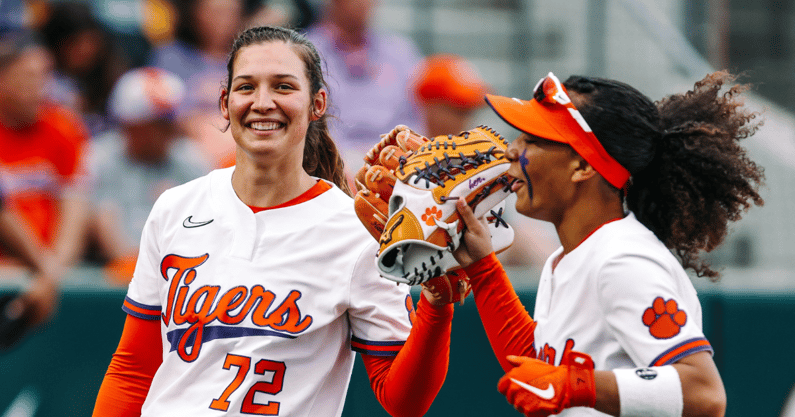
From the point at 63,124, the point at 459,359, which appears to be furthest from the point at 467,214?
the point at 63,124

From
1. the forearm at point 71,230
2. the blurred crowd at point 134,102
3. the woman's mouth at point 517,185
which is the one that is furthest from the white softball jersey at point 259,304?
the forearm at point 71,230

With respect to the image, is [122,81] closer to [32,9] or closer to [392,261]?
[32,9]

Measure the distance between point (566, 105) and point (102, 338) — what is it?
10.7 feet

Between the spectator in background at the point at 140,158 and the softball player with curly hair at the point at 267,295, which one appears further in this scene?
the spectator in background at the point at 140,158

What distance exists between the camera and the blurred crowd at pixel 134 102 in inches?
187

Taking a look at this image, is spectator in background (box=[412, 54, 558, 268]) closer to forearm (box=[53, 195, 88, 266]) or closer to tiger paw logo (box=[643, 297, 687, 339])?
forearm (box=[53, 195, 88, 266])

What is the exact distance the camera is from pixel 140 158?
502 centimetres

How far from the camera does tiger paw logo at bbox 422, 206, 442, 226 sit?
205 cm

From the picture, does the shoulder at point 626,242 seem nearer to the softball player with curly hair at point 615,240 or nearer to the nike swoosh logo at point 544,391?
the softball player with curly hair at point 615,240

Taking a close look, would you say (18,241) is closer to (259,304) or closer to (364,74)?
(364,74)

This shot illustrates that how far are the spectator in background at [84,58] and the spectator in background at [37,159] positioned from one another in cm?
69

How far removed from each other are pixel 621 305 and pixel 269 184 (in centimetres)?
115

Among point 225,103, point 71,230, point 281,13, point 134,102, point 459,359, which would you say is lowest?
point 459,359

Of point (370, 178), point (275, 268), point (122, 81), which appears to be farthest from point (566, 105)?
point (122, 81)
